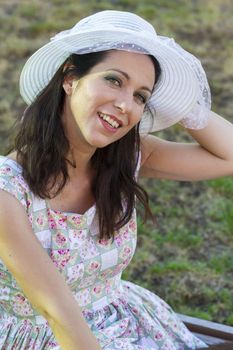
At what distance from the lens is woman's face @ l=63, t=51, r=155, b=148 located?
234 cm

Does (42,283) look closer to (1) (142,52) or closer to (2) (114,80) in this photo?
(2) (114,80)

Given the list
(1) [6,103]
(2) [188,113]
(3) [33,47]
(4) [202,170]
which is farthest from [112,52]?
(3) [33,47]

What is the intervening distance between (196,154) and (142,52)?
631 millimetres

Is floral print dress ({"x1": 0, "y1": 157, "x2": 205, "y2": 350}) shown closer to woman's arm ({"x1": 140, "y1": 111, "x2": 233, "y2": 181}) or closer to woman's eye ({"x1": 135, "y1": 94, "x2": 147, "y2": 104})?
woman's arm ({"x1": 140, "y1": 111, "x2": 233, "y2": 181})

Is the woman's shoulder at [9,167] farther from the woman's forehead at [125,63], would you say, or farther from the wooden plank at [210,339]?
the wooden plank at [210,339]

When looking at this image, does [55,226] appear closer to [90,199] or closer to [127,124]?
[90,199]

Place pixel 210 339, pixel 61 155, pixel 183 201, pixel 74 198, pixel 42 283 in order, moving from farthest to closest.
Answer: pixel 183 201 → pixel 210 339 → pixel 74 198 → pixel 61 155 → pixel 42 283

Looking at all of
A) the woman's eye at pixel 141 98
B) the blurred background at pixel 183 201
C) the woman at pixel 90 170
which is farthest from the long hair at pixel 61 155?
the blurred background at pixel 183 201

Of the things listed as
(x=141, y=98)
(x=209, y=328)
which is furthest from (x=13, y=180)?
(x=209, y=328)

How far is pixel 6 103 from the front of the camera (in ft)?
19.5

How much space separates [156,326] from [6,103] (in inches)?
138

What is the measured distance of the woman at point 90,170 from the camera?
222cm

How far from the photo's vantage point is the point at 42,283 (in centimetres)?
219

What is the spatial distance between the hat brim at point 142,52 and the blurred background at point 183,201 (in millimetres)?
594
